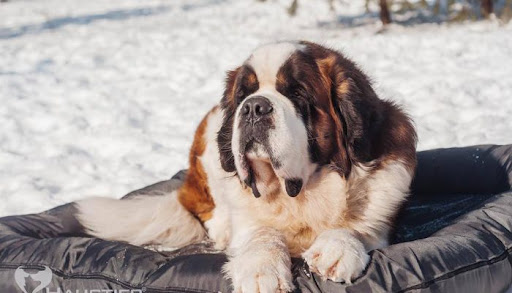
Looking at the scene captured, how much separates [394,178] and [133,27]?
9.35 m

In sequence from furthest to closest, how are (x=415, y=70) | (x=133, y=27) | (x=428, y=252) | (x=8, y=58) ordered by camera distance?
(x=133, y=27) → (x=8, y=58) → (x=415, y=70) → (x=428, y=252)

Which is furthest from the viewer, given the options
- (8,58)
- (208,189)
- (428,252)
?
(8,58)

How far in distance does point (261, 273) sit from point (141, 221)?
1.50 meters

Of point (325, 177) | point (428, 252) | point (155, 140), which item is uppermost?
point (325, 177)

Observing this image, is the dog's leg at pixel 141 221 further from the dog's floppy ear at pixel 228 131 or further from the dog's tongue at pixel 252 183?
the dog's tongue at pixel 252 183

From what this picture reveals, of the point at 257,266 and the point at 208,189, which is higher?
the point at 257,266

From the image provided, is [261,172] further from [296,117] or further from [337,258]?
[337,258]

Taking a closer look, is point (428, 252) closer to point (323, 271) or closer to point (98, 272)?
point (323, 271)

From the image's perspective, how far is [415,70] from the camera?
24.1ft

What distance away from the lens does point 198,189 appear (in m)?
3.79

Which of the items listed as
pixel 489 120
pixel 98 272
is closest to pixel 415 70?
pixel 489 120

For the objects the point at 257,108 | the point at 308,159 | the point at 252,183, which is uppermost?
the point at 257,108

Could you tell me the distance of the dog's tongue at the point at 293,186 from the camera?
8.79 feet

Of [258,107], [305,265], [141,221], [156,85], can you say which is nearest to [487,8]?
[156,85]
